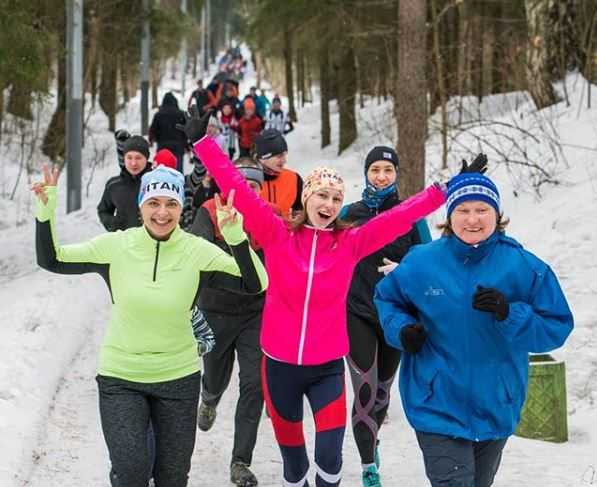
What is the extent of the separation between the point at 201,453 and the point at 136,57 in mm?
28711

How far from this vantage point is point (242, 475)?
229 inches

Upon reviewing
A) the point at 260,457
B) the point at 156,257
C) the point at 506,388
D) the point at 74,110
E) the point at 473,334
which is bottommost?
the point at 260,457

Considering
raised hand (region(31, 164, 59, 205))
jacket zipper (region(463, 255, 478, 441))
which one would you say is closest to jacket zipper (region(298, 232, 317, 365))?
jacket zipper (region(463, 255, 478, 441))

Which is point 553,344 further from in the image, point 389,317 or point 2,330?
point 2,330

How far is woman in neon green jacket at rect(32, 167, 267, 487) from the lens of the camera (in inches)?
170

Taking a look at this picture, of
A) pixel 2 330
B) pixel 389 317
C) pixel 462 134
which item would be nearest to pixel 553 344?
pixel 389 317

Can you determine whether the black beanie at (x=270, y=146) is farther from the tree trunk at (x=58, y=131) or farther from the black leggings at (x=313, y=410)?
the tree trunk at (x=58, y=131)

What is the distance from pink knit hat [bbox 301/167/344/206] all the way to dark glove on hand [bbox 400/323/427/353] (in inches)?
45.6

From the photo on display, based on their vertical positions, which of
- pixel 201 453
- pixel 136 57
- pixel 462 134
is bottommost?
pixel 201 453

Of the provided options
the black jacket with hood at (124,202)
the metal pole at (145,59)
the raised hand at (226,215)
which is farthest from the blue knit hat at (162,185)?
the metal pole at (145,59)

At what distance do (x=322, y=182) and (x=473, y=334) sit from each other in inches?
51.9

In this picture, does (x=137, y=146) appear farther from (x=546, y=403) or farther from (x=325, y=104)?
(x=325, y=104)

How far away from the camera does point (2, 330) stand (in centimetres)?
A: 863

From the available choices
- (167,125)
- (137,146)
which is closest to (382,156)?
(137,146)
